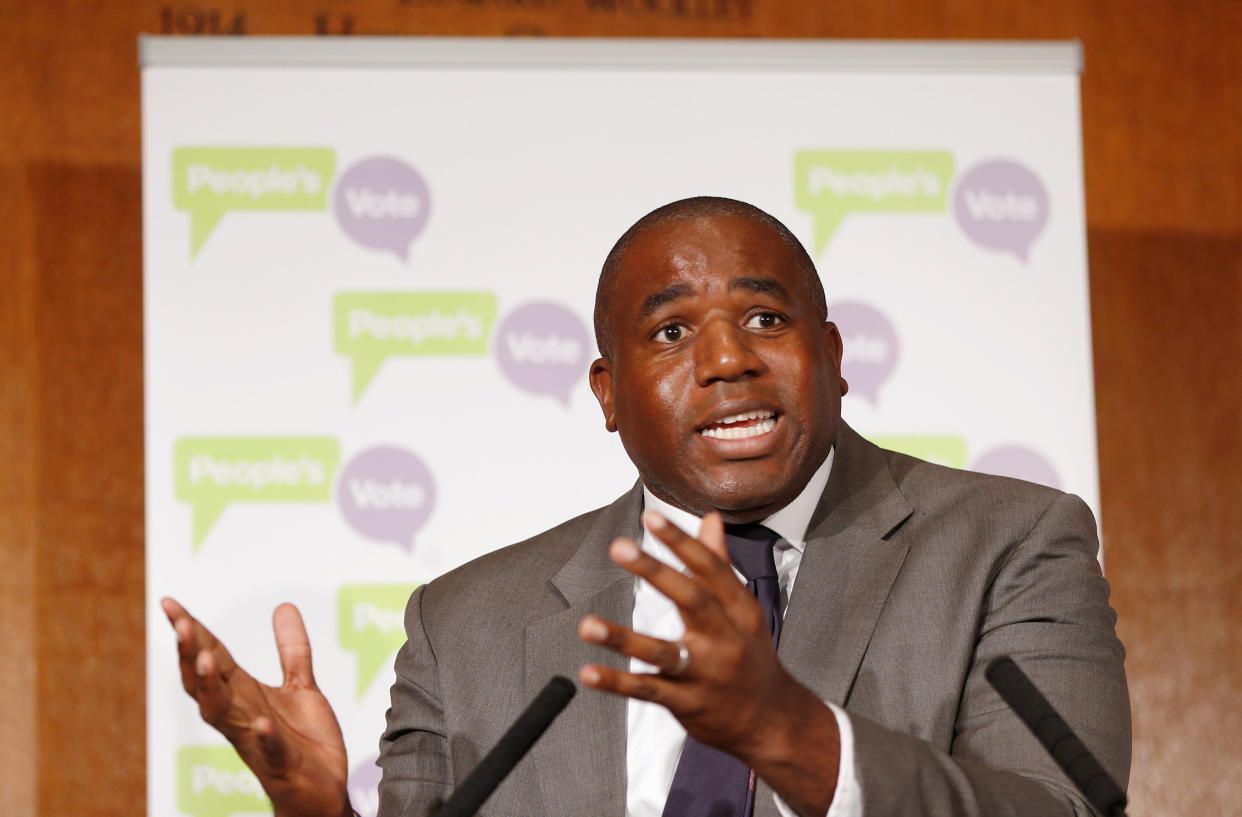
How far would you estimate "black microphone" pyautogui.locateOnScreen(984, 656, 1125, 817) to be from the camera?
4.29ft

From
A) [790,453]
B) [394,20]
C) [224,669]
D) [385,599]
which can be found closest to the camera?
[224,669]

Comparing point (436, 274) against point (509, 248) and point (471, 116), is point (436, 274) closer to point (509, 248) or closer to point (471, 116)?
point (509, 248)

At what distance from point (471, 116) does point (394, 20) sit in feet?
2.74

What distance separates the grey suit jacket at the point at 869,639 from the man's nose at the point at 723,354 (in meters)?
0.32

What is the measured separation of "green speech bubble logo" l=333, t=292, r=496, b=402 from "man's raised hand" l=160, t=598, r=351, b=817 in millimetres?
1273

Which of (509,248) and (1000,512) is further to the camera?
(509,248)

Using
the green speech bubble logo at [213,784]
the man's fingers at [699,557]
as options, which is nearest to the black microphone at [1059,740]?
the man's fingers at [699,557]

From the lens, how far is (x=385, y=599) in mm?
3270

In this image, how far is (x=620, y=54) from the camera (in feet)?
11.3

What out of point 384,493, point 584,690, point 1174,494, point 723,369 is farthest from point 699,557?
point 1174,494

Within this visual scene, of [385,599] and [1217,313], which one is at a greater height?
[1217,313]

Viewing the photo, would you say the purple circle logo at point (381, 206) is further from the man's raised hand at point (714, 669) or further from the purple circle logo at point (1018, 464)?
the man's raised hand at point (714, 669)

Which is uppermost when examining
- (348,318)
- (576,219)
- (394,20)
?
(394,20)

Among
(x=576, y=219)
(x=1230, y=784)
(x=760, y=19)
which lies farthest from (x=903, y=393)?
(x=1230, y=784)
